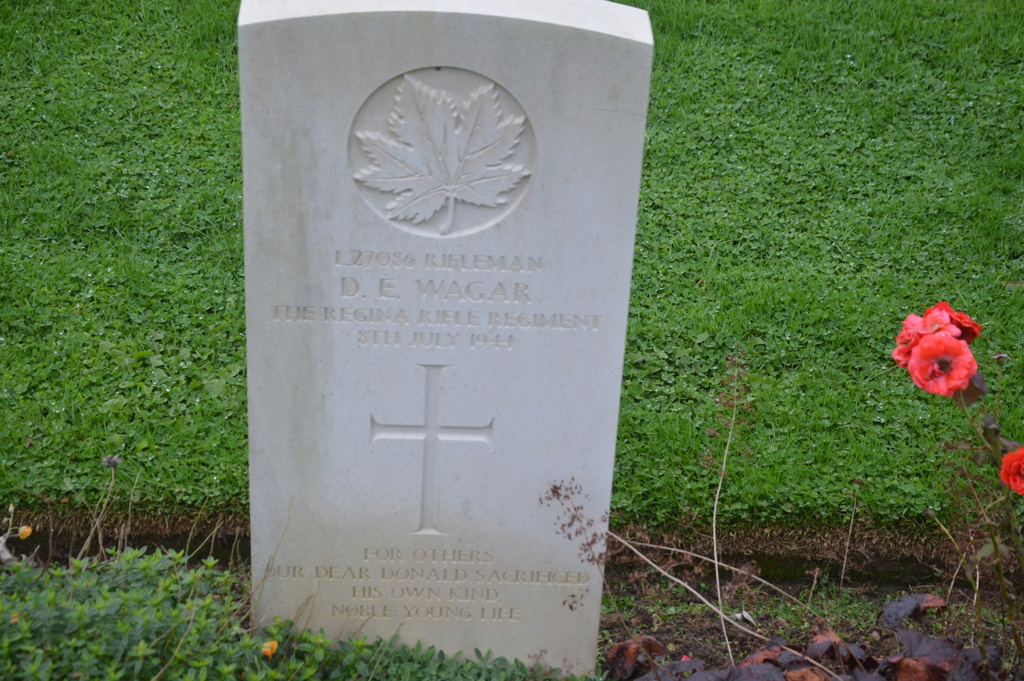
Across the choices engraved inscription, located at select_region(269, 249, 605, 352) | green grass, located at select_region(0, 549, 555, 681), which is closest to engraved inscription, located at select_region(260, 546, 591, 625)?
green grass, located at select_region(0, 549, 555, 681)

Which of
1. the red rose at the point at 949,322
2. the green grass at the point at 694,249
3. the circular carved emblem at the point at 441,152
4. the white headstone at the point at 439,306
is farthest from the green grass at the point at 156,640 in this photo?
the red rose at the point at 949,322

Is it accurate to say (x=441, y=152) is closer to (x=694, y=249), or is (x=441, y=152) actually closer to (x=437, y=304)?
(x=437, y=304)

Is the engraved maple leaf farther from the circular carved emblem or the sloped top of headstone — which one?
the sloped top of headstone

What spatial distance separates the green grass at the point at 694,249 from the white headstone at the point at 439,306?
2.58 feet

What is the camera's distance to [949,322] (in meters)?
2.06

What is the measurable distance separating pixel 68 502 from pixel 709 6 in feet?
15.7

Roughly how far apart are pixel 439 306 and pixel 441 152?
1.37 ft

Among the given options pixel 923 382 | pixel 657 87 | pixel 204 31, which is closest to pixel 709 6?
pixel 657 87

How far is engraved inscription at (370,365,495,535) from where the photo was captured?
2553 millimetres

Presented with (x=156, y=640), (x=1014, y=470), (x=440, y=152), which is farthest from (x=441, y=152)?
(x=1014, y=470)

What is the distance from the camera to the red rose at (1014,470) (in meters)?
1.96

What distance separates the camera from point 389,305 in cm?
244

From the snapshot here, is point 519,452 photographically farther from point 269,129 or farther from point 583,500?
point 269,129

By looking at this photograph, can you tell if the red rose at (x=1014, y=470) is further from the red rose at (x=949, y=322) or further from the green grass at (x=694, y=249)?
the green grass at (x=694, y=249)
